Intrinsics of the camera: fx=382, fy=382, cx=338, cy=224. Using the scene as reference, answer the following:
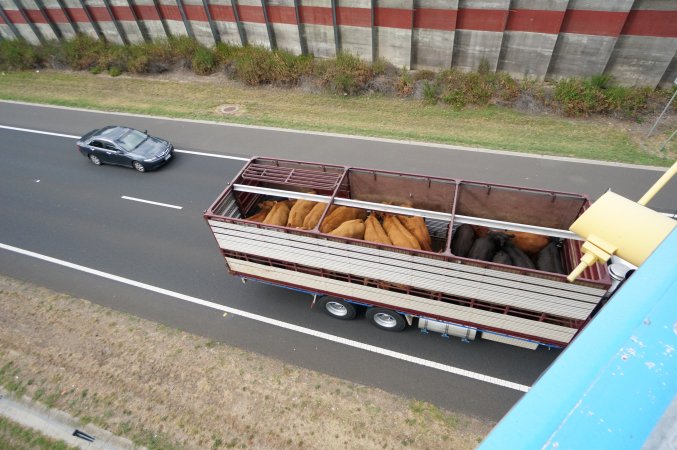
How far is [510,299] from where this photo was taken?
6.62m

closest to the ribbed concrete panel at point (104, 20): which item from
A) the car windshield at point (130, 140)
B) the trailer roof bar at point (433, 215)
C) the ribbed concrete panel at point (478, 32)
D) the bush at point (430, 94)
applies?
the car windshield at point (130, 140)

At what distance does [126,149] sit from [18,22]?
19.3 metres

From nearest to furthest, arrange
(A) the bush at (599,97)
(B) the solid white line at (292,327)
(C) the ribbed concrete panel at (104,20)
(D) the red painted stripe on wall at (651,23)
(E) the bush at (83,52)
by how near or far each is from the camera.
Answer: (B) the solid white line at (292,327), (D) the red painted stripe on wall at (651,23), (A) the bush at (599,97), (C) the ribbed concrete panel at (104,20), (E) the bush at (83,52)

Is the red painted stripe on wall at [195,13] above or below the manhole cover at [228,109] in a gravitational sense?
above

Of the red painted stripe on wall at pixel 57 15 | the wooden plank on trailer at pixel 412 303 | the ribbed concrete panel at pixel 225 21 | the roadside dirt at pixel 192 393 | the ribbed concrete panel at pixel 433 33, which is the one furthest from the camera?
the red painted stripe on wall at pixel 57 15

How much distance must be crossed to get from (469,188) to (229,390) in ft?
21.3

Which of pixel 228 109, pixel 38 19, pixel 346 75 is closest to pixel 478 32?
pixel 346 75

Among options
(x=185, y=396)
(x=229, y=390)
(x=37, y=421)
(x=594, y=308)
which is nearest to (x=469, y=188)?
(x=594, y=308)

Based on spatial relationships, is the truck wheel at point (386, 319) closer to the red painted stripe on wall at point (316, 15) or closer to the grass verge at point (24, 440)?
the grass verge at point (24, 440)

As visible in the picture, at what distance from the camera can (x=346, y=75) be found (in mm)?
17625

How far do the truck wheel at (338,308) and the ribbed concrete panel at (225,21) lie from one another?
1751cm

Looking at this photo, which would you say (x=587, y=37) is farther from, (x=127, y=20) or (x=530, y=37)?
(x=127, y=20)

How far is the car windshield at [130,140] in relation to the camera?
14.1m

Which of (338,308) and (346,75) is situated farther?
(346,75)
